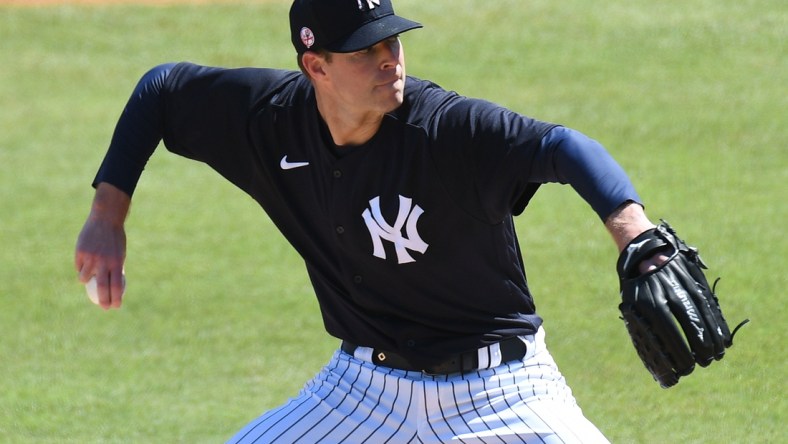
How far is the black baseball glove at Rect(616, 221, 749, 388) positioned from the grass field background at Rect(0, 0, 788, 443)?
2209 millimetres

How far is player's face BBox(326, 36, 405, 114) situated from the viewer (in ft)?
12.1

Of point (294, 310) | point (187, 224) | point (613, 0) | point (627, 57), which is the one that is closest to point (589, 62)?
point (627, 57)

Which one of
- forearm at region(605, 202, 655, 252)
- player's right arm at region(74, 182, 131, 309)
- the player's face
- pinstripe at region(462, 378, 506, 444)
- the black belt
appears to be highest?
the player's face

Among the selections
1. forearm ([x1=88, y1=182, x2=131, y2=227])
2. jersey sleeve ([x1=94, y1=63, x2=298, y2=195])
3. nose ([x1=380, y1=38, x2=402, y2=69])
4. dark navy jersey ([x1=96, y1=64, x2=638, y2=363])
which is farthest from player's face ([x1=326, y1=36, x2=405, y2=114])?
forearm ([x1=88, y1=182, x2=131, y2=227])

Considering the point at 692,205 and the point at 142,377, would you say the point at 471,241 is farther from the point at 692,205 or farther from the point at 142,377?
the point at 692,205

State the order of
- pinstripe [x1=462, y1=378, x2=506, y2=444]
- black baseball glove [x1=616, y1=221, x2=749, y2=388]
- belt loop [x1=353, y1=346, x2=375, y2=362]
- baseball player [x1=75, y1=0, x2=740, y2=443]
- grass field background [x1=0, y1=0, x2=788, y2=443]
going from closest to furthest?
black baseball glove [x1=616, y1=221, x2=749, y2=388] < baseball player [x1=75, y1=0, x2=740, y2=443] < pinstripe [x1=462, y1=378, x2=506, y2=444] < belt loop [x1=353, y1=346, x2=375, y2=362] < grass field background [x1=0, y1=0, x2=788, y2=443]

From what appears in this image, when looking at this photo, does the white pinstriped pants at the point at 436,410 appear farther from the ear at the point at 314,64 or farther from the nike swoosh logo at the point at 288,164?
the ear at the point at 314,64

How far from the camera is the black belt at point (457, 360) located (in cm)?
385

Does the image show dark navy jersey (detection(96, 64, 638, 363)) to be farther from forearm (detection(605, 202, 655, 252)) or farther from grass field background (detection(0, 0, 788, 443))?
grass field background (detection(0, 0, 788, 443))

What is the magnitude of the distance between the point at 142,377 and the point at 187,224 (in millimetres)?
2281

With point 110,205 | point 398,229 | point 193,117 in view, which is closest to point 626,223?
point 398,229

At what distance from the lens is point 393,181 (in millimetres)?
3785

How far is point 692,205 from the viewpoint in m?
8.26

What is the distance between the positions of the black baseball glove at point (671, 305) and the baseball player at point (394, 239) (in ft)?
1.47
